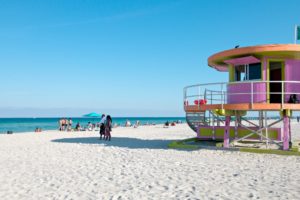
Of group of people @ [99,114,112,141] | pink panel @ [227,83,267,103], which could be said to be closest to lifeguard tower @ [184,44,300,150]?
pink panel @ [227,83,267,103]

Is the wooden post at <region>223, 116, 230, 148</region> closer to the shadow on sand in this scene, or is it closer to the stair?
the shadow on sand

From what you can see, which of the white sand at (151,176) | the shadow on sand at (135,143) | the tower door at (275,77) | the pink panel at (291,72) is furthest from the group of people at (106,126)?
the pink panel at (291,72)

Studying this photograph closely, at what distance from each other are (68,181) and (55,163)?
12.0 feet

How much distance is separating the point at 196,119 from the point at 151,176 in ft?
34.5

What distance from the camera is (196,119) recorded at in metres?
20.5

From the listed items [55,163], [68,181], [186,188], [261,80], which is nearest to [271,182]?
[186,188]

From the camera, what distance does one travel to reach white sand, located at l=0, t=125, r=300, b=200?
27.3 feet

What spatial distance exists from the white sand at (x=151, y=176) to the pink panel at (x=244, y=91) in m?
2.61

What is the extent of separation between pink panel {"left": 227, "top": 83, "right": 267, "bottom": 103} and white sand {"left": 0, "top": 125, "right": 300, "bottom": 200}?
2610 millimetres

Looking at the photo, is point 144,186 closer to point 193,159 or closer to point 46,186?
point 46,186

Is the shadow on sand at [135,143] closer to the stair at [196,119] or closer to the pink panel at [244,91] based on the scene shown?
the stair at [196,119]

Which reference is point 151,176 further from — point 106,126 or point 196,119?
point 106,126

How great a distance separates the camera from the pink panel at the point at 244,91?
15.3 meters

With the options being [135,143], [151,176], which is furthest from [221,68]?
[151,176]
